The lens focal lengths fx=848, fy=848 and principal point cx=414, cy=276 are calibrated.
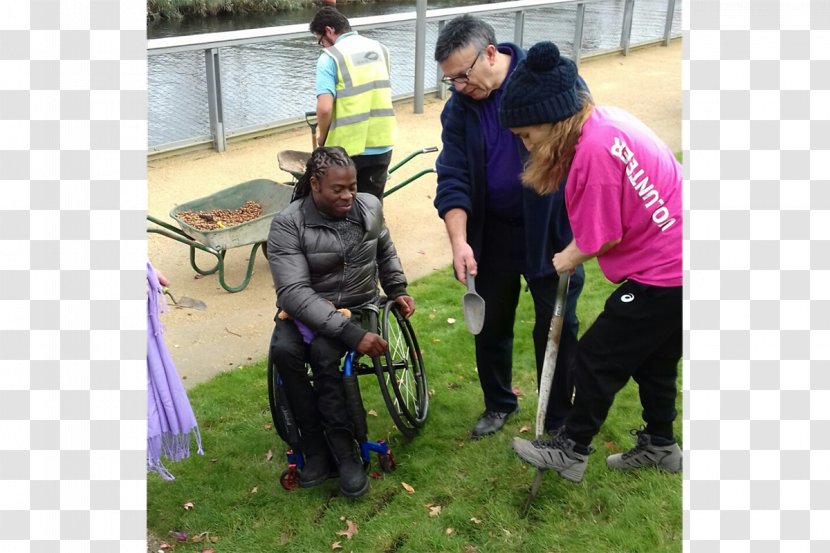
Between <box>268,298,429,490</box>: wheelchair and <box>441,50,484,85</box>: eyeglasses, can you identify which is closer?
<box>441,50,484,85</box>: eyeglasses

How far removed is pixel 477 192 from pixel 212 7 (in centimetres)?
1603

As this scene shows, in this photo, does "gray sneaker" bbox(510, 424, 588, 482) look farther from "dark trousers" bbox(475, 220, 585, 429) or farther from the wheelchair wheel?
the wheelchair wheel

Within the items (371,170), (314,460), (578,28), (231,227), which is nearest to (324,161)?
(314,460)

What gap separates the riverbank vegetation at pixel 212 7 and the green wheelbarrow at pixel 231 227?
38.3ft

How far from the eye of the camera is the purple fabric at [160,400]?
305 cm

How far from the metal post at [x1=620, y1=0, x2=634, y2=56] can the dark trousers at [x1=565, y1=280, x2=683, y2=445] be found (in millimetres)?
11548

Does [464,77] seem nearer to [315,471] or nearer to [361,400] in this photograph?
[361,400]

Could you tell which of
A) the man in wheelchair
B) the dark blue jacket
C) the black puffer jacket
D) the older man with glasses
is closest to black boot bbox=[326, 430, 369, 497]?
the man in wheelchair

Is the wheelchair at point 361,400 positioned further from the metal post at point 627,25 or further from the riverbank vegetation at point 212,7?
the riverbank vegetation at point 212,7

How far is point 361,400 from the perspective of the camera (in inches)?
152

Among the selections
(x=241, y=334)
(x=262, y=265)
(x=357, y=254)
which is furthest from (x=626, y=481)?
(x=262, y=265)

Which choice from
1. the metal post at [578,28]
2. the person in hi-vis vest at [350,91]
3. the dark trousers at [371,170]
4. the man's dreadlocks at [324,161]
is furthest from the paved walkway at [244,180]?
the man's dreadlocks at [324,161]

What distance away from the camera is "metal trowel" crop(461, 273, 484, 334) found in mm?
3709

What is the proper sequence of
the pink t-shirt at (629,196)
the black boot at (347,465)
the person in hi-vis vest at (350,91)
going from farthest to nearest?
the person in hi-vis vest at (350,91) → the black boot at (347,465) → the pink t-shirt at (629,196)
